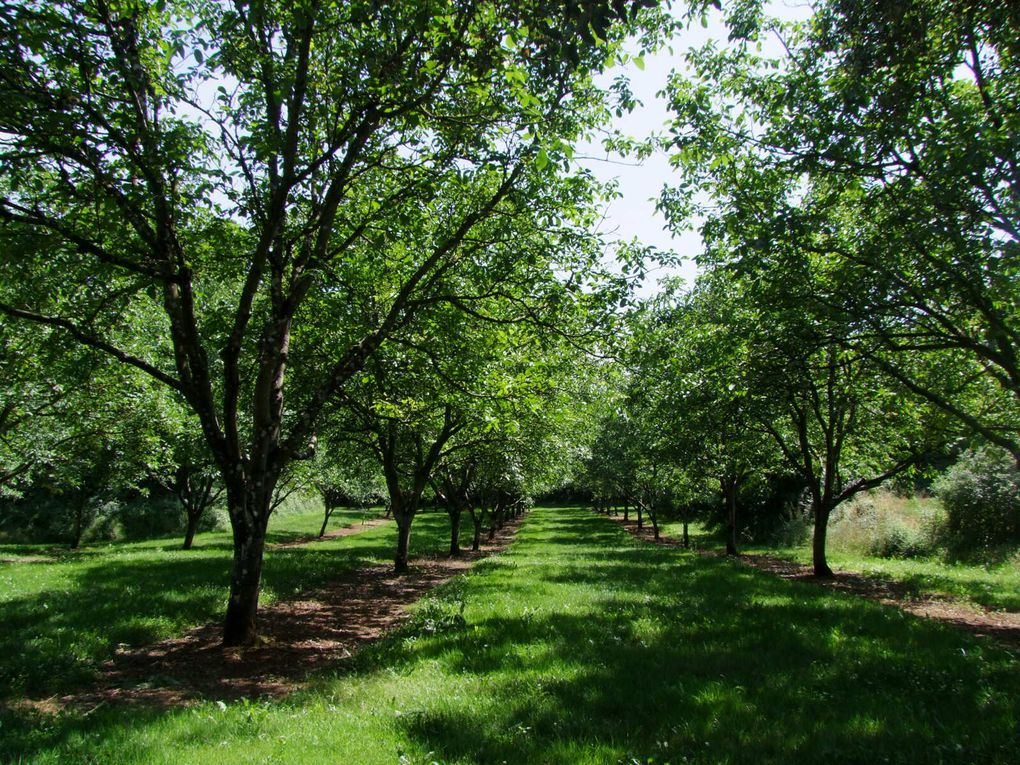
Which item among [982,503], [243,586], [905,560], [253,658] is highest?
[982,503]

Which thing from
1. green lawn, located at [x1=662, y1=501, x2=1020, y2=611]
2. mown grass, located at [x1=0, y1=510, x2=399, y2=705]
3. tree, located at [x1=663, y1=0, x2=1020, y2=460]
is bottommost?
green lawn, located at [x1=662, y1=501, x2=1020, y2=611]

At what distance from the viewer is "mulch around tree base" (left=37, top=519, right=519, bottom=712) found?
6918mm

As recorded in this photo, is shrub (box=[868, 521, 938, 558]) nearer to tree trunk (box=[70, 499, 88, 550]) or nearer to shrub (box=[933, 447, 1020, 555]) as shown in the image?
shrub (box=[933, 447, 1020, 555])

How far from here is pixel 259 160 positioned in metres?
7.87

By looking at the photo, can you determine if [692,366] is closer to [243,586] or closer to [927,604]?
[927,604]

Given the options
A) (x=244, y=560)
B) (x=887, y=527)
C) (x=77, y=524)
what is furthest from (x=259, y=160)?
(x=77, y=524)

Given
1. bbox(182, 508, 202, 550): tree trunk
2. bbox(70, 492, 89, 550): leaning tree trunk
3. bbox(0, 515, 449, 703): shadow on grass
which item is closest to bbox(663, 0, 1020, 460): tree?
bbox(0, 515, 449, 703): shadow on grass

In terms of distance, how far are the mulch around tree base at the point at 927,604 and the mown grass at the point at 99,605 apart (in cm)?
1380

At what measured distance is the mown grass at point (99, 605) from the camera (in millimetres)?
7762

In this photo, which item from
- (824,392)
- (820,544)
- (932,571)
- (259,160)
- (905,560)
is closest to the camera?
(259,160)

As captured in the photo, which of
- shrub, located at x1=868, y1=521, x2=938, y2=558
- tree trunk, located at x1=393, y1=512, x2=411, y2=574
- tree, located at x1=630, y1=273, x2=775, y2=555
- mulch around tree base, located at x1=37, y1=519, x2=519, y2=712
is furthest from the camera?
shrub, located at x1=868, y1=521, x2=938, y2=558

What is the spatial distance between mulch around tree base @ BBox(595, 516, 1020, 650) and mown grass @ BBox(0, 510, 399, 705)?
13802 millimetres

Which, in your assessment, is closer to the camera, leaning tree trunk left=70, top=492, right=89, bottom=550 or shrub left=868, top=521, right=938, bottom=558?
shrub left=868, top=521, right=938, bottom=558

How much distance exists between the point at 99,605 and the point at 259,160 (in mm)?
9229
